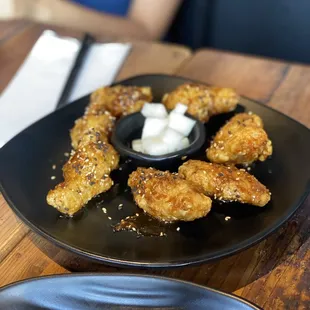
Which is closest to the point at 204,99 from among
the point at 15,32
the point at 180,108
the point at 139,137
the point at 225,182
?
the point at 180,108

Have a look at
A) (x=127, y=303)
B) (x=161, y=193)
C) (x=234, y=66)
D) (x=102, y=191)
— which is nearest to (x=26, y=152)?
(x=102, y=191)

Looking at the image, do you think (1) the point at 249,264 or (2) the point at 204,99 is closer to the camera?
(1) the point at 249,264

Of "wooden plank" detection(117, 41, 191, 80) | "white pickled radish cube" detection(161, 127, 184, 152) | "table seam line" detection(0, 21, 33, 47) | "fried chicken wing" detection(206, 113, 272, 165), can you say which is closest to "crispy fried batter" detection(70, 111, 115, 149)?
"white pickled radish cube" detection(161, 127, 184, 152)

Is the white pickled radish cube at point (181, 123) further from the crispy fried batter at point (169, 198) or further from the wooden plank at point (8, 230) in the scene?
the wooden plank at point (8, 230)

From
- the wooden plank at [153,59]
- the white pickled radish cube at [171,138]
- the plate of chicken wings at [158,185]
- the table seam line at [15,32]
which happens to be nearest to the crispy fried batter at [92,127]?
the plate of chicken wings at [158,185]

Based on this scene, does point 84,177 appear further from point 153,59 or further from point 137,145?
point 153,59

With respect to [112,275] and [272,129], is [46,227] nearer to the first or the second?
[112,275]
